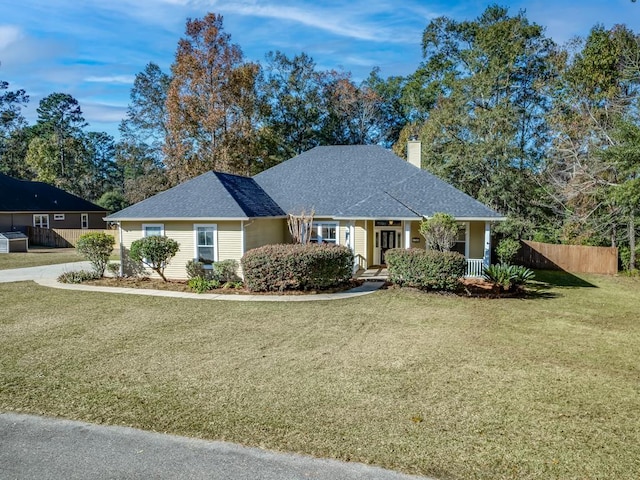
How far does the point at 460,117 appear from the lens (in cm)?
2678

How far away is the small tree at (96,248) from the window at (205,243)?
3734 millimetres

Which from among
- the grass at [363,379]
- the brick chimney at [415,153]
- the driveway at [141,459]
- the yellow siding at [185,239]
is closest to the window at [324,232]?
the yellow siding at [185,239]

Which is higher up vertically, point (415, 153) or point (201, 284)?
point (415, 153)

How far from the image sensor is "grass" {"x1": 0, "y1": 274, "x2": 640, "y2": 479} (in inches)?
197

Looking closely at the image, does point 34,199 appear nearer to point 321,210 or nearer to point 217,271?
point 217,271

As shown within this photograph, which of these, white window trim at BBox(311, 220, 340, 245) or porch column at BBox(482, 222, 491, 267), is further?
white window trim at BBox(311, 220, 340, 245)

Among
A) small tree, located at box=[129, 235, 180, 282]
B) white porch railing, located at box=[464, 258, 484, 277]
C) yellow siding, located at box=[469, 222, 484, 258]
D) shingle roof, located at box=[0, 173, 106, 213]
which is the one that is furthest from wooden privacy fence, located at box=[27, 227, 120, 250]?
white porch railing, located at box=[464, 258, 484, 277]

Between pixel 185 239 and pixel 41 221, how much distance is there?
76.7 ft

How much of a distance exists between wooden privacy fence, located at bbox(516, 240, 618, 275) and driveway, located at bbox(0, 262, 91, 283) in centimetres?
2154

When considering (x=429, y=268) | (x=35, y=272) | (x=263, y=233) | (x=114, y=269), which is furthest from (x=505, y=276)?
(x=35, y=272)

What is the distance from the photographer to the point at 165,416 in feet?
18.7

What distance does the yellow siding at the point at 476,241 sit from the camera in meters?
18.7

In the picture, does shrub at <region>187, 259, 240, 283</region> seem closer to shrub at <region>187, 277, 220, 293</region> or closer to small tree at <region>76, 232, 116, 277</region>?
shrub at <region>187, 277, 220, 293</region>

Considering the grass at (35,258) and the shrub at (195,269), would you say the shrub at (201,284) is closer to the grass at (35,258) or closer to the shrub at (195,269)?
the shrub at (195,269)
